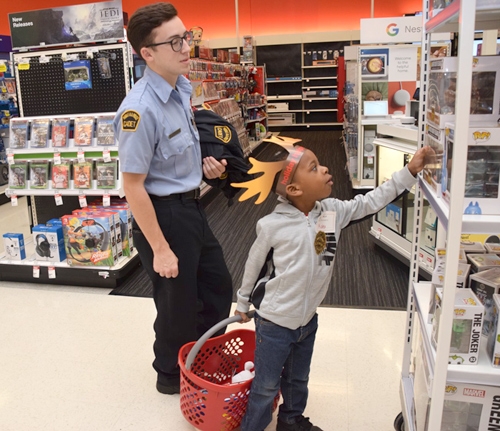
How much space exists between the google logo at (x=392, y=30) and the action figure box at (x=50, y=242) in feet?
15.2

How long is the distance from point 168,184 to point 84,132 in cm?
211

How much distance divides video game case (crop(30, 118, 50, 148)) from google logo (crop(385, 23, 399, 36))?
431 centimetres

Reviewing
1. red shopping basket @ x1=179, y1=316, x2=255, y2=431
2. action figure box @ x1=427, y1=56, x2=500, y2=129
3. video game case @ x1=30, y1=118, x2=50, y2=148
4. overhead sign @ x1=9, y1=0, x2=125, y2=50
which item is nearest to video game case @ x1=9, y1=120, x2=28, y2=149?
video game case @ x1=30, y1=118, x2=50, y2=148

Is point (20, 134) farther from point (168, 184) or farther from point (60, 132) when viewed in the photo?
point (168, 184)

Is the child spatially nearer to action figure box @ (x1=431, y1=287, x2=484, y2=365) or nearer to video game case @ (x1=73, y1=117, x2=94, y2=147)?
action figure box @ (x1=431, y1=287, x2=484, y2=365)

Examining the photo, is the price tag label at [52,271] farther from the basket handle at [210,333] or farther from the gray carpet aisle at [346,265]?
the basket handle at [210,333]

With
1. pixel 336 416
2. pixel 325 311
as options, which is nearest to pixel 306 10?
pixel 325 311

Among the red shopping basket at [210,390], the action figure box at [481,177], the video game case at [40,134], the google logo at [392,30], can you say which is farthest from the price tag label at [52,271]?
the google logo at [392,30]

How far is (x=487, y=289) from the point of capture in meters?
1.47

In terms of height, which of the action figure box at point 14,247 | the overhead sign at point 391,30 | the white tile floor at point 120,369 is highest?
the overhead sign at point 391,30

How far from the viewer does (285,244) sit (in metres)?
1.86

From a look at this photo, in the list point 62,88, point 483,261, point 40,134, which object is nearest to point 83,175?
point 40,134

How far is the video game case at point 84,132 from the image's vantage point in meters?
3.94

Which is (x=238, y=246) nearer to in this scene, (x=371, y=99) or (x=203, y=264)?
(x=203, y=264)
